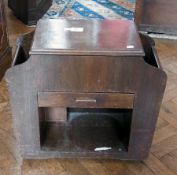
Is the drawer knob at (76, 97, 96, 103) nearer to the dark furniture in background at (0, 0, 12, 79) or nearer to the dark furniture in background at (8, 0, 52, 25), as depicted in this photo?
the dark furniture in background at (0, 0, 12, 79)

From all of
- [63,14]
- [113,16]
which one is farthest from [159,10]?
[63,14]

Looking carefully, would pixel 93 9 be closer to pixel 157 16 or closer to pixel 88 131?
pixel 157 16

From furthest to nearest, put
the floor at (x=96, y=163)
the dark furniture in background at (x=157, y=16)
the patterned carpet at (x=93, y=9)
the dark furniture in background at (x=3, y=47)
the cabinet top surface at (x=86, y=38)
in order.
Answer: the patterned carpet at (x=93, y=9) < the dark furniture in background at (x=157, y=16) < the dark furniture in background at (x=3, y=47) < the floor at (x=96, y=163) < the cabinet top surface at (x=86, y=38)

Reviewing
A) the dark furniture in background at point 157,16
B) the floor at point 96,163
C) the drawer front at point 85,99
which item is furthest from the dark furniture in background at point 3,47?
the dark furniture in background at point 157,16

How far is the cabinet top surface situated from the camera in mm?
1084

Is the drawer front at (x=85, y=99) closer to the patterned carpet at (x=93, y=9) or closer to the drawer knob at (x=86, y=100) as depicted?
the drawer knob at (x=86, y=100)

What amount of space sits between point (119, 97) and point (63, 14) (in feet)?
5.67

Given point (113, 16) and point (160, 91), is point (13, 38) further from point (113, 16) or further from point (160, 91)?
point (160, 91)

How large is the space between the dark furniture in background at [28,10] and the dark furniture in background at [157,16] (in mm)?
765

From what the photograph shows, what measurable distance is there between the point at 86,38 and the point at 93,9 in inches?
68.3

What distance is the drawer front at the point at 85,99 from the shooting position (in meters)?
1.15

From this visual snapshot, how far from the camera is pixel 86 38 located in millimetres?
1183

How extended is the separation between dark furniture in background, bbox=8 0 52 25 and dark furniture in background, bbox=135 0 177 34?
765mm

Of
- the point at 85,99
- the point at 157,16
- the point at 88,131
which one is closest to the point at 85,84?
the point at 85,99
